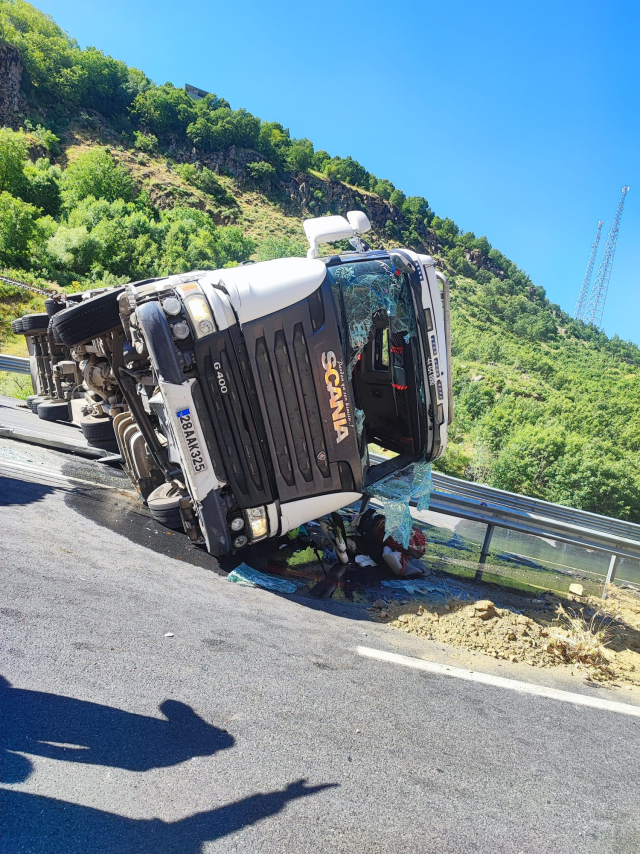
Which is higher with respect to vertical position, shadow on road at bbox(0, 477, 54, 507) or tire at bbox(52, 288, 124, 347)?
tire at bbox(52, 288, 124, 347)

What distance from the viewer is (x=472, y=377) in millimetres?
37125

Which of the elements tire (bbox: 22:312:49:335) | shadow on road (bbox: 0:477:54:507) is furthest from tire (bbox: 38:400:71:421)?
shadow on road (bbox: 0:477:54:507)

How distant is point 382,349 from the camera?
6.28m

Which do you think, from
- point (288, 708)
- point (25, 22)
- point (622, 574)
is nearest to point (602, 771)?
point (288, 708)

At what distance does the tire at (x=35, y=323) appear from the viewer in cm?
828

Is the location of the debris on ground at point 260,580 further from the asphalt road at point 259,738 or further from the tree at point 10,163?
the tree at point 10,163

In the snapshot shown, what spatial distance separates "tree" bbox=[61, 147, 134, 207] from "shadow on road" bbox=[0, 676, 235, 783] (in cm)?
5355

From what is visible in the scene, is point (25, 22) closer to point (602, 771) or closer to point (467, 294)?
point (467, 294)

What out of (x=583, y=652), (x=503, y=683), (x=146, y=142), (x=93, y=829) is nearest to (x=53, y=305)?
(x=93, y=829)

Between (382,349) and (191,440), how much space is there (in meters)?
2.94

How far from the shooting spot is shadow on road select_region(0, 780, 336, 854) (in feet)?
5.89

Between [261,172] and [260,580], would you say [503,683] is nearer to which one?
[260,580]

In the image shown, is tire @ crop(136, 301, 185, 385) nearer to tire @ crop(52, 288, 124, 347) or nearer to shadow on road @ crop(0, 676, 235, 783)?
tire @ crop(52, 288, 124, 347)

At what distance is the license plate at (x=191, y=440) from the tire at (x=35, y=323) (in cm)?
542
